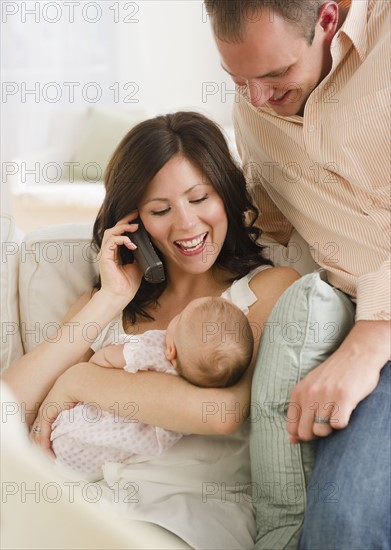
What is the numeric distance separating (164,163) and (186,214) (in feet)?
0.44

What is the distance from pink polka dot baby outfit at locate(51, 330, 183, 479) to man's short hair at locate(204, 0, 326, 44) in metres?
0.69

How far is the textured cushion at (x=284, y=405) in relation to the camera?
1400mm

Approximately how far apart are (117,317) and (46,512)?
119 cm

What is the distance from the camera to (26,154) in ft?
17.3

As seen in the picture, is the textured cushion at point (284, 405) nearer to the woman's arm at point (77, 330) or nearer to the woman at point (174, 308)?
the woman at point (174, 308)

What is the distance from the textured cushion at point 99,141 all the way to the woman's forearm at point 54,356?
290cm

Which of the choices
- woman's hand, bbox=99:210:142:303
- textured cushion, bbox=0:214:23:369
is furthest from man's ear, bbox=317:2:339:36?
→ textured cushion, bbox=0:214:23:369

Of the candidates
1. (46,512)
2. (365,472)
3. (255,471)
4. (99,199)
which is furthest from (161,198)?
(99,199)

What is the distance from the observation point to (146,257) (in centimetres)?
176

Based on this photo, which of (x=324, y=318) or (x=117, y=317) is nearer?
(x=324, y=318)

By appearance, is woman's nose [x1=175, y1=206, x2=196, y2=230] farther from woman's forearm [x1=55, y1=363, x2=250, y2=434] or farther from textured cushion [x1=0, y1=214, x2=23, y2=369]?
textured cushion [x1=0, y1=214, x2=23, y2=369]

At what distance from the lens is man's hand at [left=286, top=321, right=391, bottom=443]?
1301mm

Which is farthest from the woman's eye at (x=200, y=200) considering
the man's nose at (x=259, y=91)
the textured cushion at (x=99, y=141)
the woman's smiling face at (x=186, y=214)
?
the textured cushion at (x=99, y=141)

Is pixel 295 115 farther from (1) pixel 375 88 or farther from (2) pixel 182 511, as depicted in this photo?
(2) pixel 182 511
